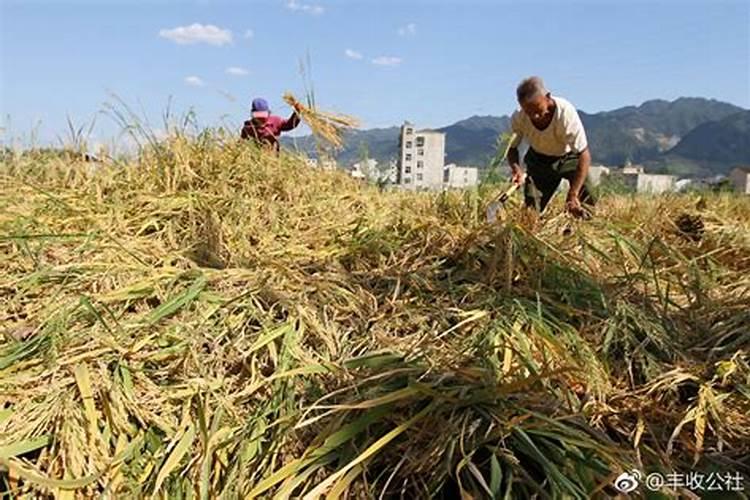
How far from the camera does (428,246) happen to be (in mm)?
2211

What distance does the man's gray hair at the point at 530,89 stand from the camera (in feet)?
10.3

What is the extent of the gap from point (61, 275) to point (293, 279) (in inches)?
29.3

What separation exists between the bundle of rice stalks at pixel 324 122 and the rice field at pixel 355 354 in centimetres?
122

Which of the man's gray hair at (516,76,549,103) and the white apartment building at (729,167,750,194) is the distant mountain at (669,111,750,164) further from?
the man's gray hair at (516,76,549,103)

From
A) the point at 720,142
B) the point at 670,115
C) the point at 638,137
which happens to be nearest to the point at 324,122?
the point at 638,137

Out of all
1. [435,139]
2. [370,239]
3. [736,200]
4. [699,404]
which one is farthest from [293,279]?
[435,139]

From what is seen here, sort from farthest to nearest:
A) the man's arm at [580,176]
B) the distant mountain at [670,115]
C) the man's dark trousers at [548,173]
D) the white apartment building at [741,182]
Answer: the distant mountain at [670,115]
the white apartment building at [741,182]
the man's dark trousers at [548,173]
the man's arm at [580,176]

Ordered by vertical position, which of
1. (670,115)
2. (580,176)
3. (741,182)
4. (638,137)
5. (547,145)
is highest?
(670,115)

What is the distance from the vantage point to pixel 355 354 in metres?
1.57

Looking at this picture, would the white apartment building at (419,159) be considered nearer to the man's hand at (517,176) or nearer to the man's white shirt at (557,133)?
the man's hand at (517,176)

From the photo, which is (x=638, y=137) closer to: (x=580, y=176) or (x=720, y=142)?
(x=720, y=142)

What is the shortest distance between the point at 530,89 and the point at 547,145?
40 centimetres

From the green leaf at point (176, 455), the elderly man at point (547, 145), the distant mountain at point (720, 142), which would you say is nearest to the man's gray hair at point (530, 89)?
the elderly man at point (547, 145)

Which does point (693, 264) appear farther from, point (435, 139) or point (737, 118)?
point (737, 118)
